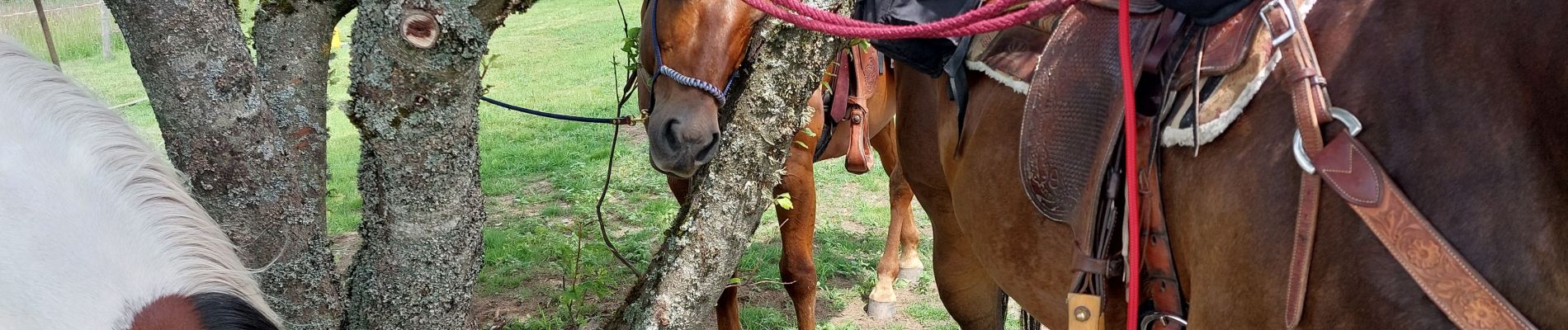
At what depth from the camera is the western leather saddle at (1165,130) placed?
4.14ft

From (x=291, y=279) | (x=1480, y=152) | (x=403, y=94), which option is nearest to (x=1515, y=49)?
(x=1480, y=152)

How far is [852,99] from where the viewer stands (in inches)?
151

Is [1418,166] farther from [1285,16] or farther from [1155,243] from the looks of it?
[1155,243]

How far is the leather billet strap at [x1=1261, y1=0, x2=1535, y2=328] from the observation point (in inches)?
47.4

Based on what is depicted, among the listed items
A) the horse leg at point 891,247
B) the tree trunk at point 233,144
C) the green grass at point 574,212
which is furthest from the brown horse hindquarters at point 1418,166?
the horse leg at point 891,247

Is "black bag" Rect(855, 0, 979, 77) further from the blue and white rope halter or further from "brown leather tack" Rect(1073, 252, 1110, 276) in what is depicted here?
"brown leather tack" Rect(1073, 252, 1110, 276)

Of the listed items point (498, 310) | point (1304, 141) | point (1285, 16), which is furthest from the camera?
point (498, 310)

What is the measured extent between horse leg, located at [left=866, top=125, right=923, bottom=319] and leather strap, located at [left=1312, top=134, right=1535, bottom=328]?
3198 millimetres

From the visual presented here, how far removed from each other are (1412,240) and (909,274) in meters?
3.76

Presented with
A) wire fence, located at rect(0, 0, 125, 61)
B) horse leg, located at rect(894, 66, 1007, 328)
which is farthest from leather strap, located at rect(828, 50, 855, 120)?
wire fence, located at rect(0, 0, 125, 61)

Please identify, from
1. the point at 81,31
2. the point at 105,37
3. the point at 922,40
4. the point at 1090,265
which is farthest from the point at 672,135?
the point at 81,31

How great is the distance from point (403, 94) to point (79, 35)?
39.2 feet

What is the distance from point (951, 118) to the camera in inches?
102

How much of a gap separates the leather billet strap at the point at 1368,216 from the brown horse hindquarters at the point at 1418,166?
26mm
